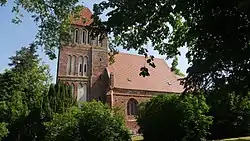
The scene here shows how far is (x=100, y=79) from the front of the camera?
3819 centimetres

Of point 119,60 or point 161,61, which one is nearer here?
point 119,60

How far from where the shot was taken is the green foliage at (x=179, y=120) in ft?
55.1

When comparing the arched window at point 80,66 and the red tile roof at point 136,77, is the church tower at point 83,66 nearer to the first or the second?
the arched window at point 80,66

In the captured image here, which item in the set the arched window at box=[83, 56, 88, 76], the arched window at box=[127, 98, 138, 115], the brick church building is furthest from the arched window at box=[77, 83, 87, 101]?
the arched window at box=[127, 98, 138, 115]

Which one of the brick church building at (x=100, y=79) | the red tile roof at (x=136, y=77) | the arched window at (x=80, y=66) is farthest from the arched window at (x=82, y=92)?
the red tile roof at (x=136, y=77)

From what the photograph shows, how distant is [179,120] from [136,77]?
2314 centimetres

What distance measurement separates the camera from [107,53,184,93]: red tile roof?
3856cm

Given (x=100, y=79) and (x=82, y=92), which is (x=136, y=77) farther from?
(x=82, y=92)

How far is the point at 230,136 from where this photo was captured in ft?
65.8

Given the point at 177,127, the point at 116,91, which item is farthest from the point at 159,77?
the point at 177,127

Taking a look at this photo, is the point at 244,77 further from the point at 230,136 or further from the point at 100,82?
the point at 100,82

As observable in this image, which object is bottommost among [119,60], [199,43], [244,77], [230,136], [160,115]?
[230,136]

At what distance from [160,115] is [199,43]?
1090cm

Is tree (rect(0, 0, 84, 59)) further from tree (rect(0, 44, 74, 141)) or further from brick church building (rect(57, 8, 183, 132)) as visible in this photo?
brick church building (rect(57, 8, 183, 132))
